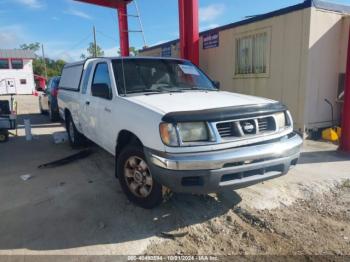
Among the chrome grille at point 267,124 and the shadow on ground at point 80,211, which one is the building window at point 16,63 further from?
the chrome grille at point 267,124

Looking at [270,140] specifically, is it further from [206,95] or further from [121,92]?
[121,92]

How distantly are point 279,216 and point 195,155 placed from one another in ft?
4.54

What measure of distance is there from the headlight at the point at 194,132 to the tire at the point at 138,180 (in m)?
0.62

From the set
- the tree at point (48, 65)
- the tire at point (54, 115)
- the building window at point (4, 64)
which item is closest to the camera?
the tire at point (54, 115)

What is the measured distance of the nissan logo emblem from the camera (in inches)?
129

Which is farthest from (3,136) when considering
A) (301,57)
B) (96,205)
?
(301,57)

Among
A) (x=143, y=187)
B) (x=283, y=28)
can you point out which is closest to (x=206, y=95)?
(x=143, y=187)

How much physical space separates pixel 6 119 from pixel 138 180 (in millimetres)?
5712

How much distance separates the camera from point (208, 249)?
9.70 ft

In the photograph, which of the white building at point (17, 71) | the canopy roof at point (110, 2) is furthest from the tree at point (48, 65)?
the canopy roof at point (110, 2)

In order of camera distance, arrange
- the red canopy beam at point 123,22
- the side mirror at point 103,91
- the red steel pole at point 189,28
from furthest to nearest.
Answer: the red canopy beam at point 123,22
the red steel pole at point 189,28
the side mirror at point 103,91

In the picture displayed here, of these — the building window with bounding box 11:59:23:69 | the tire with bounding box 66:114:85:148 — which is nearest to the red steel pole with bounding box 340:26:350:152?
the tire with bounding box 66:114:85:148

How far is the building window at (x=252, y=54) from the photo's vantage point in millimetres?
8398

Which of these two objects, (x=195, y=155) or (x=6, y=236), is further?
(x=6, y=236)
